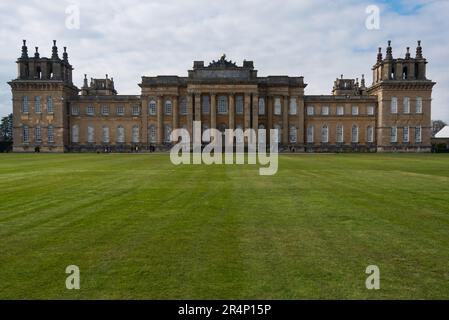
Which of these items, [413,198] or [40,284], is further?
[413,198]

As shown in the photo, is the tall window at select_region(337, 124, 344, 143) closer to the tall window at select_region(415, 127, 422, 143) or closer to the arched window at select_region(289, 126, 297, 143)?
the arched window at select_region(289, 126, 297, 143)

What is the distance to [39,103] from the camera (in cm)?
7419

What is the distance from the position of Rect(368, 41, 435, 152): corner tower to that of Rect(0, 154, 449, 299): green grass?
63.8 meters

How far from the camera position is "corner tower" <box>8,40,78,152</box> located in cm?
7362

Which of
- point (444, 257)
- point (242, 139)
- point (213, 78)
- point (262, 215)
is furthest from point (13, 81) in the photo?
point (444, 257)

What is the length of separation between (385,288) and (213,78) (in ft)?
221

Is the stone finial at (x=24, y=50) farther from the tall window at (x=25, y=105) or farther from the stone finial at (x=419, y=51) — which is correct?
the stone finial at (x=419, y=51)

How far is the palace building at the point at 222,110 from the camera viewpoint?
237 feet

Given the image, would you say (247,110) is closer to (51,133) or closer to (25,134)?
(51,133)

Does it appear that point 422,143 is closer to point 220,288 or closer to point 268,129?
point 268,129

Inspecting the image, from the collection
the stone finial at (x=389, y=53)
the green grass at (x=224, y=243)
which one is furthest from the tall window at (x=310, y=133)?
the green grass at (x=224, y=243)

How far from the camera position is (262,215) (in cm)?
1100

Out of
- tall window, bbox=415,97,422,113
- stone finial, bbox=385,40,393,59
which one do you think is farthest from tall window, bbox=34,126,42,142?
tall window, bbox=415,97,422,113

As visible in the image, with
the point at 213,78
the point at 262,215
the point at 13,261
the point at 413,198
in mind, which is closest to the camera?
the point at 13,261
